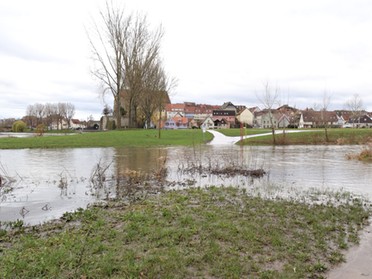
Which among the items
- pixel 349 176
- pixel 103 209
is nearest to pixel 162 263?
pixel 103 209

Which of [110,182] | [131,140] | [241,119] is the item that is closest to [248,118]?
[241,119]

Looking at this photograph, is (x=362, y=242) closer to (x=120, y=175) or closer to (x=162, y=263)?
(x=162, y=263)

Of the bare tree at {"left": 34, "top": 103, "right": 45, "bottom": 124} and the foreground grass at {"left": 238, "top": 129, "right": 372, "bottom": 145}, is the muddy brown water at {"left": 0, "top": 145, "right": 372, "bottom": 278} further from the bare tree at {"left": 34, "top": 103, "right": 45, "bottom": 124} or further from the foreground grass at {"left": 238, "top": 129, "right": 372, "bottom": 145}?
the bare tree at {"left": 34, "top": 103, "right": 45, "bottom": 124}

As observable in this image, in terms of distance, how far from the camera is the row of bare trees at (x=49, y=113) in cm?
11045

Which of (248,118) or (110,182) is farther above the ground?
(248,118)

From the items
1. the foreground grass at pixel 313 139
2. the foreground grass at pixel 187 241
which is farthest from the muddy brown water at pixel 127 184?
the foreground grass at pixel 313 139

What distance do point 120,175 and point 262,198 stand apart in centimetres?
597

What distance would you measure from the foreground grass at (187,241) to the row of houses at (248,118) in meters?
91.0

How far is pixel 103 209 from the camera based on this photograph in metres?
7.38

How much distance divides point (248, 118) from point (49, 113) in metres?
74.8

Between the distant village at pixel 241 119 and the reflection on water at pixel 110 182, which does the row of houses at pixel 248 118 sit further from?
the reflection on water at pixel 110 182

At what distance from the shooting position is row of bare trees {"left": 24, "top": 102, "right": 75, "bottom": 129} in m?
110

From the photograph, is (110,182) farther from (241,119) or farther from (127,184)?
(241,119)

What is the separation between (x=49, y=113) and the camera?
113438 millimetres
